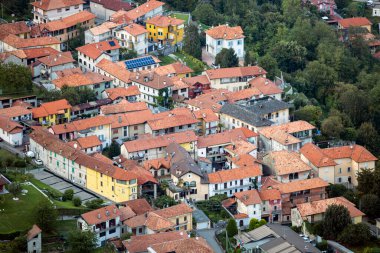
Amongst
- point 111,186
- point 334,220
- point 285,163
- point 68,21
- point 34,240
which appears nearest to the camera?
point 34,240

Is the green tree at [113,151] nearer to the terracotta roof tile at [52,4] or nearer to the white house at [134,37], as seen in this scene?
the white house at [134,37]

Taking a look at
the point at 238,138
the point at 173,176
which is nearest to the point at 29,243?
the point at 173,176

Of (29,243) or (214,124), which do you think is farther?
(214,124)

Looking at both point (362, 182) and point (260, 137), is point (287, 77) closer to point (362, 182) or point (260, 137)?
point (260, 137)

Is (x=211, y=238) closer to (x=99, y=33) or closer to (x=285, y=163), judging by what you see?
(x=285, y=163)

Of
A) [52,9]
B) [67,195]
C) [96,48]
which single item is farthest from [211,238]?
[52,9]

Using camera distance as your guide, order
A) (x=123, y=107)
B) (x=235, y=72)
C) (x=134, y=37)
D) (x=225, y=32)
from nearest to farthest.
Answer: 1. (x=123, y=107)
2. (x=235, y=72)
3. (x=134, y=37)
4. (x=225, y=32)
